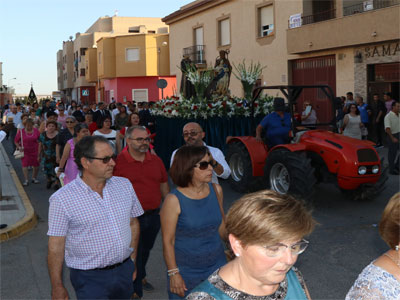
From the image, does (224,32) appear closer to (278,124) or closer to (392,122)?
(392,122)

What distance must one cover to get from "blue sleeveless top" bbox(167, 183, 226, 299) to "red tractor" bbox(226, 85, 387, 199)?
493 cm

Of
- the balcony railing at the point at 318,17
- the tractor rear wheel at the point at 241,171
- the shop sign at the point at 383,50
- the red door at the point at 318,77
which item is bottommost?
the tractor rear wheel at the point at 241,171

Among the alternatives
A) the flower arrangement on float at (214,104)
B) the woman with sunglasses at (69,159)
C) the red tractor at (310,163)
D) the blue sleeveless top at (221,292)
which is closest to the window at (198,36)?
the flower arrangement on float at (214,104)

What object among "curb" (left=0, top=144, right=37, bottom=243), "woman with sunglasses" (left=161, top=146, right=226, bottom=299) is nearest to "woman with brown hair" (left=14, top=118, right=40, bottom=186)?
"curb" (left=0, top=144, right=37, bottom=243)

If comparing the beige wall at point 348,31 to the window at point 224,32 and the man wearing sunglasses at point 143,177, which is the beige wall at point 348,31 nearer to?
→ the window at point 224,32

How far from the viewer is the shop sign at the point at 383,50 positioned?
1934 cm

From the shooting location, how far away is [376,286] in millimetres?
2395

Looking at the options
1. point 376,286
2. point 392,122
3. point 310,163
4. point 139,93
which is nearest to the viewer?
point 376,286

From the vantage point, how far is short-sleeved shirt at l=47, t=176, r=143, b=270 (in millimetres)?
3643

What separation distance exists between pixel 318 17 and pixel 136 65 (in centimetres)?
2784

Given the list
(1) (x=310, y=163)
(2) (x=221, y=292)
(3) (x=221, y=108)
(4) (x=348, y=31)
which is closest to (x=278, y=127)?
(1) (x=310, y=163)

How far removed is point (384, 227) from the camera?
8.38 ft

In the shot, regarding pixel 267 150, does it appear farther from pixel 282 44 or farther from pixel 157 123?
pixel 282 44

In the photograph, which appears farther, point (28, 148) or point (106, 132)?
point (28, 148)
